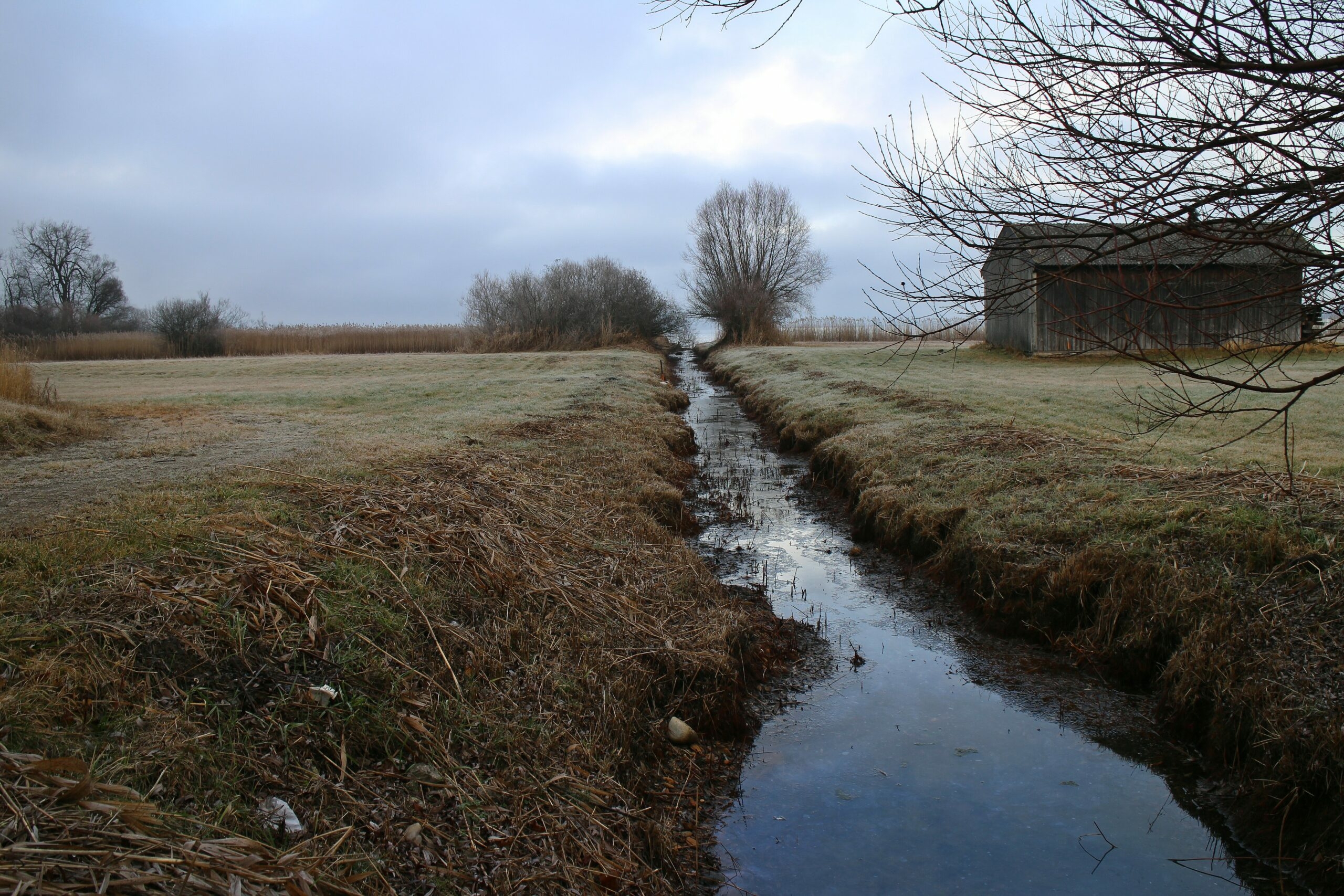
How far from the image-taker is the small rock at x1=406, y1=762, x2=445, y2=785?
124 inches

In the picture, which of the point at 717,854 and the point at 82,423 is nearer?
the point at 717,854

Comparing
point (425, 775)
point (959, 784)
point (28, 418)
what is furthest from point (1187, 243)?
point (28, 418)

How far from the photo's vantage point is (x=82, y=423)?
853 cm

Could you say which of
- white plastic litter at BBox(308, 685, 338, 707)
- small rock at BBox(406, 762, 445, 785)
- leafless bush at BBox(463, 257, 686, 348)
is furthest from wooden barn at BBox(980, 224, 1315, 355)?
leafless bush at BBox(463, 257, 686, 348)

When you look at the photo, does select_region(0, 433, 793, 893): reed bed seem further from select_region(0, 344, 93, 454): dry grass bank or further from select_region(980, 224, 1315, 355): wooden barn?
select_region(0, 344, 93, 454): dry grass bank

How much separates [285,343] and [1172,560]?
4016cm

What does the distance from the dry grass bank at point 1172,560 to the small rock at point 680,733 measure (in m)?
2.54

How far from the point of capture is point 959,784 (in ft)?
13.3

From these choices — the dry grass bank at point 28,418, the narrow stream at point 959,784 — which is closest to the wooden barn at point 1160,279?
the narrow stream at point 959,784

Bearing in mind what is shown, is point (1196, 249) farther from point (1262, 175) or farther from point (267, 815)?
point (267, 815)

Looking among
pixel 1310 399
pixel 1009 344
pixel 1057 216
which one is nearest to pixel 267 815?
pixel 1057 216

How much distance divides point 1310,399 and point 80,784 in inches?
554

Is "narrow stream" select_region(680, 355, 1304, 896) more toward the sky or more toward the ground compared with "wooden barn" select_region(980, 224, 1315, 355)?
more toward the ground

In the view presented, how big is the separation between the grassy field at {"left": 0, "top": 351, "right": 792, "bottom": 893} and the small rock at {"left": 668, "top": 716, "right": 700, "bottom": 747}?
0.27ft
